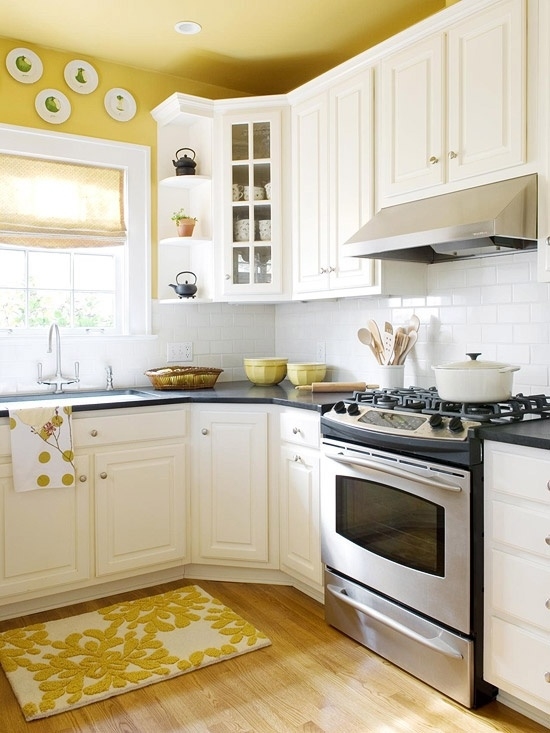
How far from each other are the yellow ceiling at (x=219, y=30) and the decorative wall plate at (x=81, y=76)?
0.21 ft

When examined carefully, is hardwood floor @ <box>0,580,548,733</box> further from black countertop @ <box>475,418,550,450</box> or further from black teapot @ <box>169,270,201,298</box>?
black teapot @ <box>169,270,201,298</box>

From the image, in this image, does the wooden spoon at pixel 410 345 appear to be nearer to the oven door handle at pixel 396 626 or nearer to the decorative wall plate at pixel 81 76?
the oven door handle at pixel 396 626

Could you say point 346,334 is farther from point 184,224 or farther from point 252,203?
point 184,224

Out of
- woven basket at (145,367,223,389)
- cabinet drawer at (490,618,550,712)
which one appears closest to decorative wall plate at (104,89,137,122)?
woven basket at (145,367,223,389)

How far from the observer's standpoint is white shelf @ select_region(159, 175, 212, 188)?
3.59 metres

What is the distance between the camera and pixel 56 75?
11.2 feet

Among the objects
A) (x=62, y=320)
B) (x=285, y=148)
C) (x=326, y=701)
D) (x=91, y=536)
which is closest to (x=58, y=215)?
(x=62, y=320)

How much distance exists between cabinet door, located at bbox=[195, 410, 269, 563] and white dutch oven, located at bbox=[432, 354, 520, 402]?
38.4 inches

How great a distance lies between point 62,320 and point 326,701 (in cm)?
230

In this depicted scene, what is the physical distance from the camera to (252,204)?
352 centimetres

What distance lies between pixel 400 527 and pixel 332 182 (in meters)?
1.66

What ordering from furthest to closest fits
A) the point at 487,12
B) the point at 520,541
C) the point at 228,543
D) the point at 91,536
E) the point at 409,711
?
the point at 228,543 → the point at 91,536 → the point at 487,12 → the point at 409,711 → the point at 520,541

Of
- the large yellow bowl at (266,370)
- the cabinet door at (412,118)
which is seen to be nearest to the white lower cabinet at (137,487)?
the large yellow bowl at (266,370)

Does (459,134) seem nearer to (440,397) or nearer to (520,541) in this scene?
(440,397)
